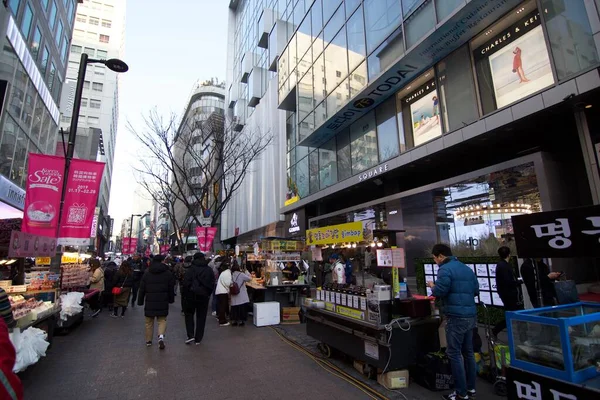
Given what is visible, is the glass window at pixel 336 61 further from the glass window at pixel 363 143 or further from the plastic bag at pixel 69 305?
the plastic bag at pixel 69 305

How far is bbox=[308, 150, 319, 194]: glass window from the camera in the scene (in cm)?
1794

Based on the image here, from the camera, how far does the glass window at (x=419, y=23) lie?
995 centimetres

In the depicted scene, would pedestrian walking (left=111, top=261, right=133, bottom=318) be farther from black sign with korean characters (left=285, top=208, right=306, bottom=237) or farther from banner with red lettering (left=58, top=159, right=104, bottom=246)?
black sign with korean characters (left=285, top=208, right=306, bottom=237)

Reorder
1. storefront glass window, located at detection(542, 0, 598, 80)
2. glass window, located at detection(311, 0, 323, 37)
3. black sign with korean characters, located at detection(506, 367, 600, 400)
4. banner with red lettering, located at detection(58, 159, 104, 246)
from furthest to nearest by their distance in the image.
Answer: glass window, located at detection(311, 0, 323, 37) < banner with red lettering, located at detection(58, 159, 104, 246) < storefront glass window, located at detection(542, 0, 598, 80) < black sign with korean characters, located at detection(506, 367, 600, 400)

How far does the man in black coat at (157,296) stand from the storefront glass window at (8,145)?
11.4 metres

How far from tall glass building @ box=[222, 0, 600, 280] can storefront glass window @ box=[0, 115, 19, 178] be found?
43.8ft

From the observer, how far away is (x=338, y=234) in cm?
888

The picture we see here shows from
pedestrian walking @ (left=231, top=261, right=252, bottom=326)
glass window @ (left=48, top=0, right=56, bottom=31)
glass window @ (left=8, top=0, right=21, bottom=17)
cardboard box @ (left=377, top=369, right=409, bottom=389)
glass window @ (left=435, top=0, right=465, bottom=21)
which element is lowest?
cardboard box @ (left=377, top=369, right=409, bottom=389)

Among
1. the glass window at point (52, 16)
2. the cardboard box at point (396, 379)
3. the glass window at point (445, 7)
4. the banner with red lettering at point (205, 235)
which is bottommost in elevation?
the cardboard box at point (396, 379)

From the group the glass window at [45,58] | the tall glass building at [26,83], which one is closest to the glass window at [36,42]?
the tall glass building at [26,83]

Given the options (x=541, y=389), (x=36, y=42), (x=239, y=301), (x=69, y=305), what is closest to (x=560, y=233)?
(x=541, y=389)

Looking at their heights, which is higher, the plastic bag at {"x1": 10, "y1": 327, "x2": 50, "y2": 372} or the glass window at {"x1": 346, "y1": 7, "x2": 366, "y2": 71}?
the glass window at {"x1": 346, "y1": 7, "x2": 366, "y2": 71}

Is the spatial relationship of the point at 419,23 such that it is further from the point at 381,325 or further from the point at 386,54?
the point at 381,325

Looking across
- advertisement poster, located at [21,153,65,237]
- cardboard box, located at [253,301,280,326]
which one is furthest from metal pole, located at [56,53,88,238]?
cardboard box, located at [253,301,280,326]
